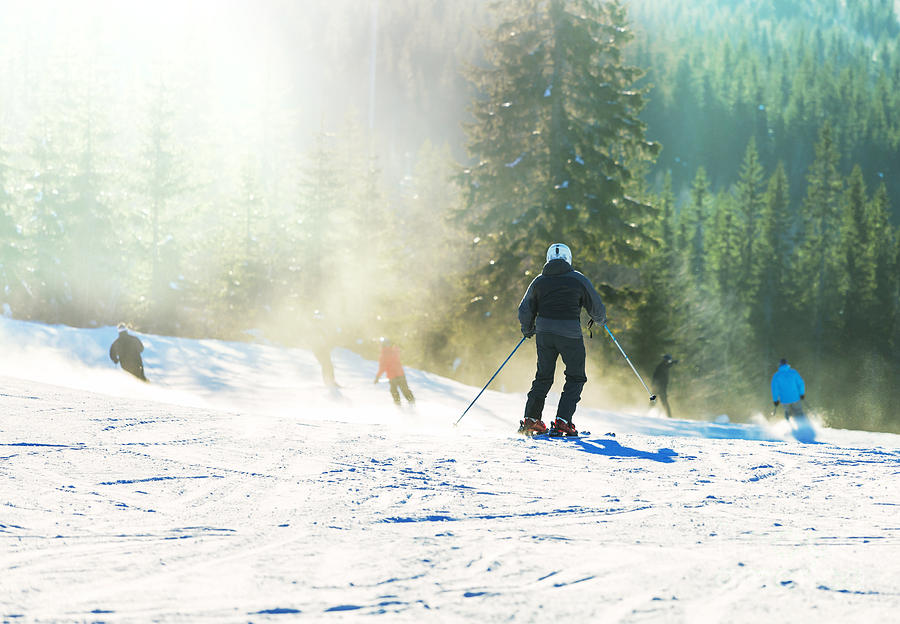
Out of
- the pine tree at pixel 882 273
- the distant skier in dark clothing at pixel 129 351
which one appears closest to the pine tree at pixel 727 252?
the pine tree at pixel 882 273

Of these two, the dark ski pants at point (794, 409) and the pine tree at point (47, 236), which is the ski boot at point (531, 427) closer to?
the dark ski pants at point (794, 409)

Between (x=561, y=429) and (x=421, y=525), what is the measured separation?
4860mm

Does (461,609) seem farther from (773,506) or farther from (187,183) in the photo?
(187,183)

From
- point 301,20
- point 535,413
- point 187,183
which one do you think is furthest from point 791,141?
point 535,413

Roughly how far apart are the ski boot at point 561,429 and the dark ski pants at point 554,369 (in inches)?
3.7

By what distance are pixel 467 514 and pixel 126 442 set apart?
3.78 metres

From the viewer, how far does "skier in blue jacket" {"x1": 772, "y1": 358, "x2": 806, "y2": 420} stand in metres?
15.2

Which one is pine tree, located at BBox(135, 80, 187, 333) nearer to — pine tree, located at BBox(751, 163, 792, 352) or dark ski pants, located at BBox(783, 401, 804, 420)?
dark ski pants, located at BBox(783, 401, 804, 420)

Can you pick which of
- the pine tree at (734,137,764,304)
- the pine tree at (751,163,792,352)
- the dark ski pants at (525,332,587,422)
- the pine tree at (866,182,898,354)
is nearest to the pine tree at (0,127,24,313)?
the dark ski pants at (525,332,587,422)

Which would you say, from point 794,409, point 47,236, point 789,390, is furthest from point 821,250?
point 47,236

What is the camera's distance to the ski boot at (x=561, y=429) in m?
8.77

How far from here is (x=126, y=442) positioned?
6926mm

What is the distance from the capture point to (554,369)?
8703mm

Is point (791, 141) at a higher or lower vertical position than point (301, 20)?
lower
